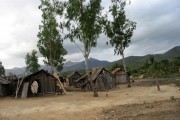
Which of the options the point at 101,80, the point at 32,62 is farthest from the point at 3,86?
the point at 32,62

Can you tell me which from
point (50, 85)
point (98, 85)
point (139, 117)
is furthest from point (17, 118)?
point (98, 85)

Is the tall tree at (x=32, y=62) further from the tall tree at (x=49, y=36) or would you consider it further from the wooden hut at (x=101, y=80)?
the wooden hut at (x=101, y=80)

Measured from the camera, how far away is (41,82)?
148ft

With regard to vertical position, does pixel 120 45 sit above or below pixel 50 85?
above

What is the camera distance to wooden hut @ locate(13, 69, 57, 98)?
44719 millimetres

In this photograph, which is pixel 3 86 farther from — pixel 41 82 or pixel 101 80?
pixel 101 80

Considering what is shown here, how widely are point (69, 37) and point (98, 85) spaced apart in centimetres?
1398

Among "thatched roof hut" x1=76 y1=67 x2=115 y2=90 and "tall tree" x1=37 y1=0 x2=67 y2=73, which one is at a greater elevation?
"tall tree" x1=37 y1=0 x2=67 y2=73

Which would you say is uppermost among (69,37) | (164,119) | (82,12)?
(82,12)

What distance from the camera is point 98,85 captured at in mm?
50375

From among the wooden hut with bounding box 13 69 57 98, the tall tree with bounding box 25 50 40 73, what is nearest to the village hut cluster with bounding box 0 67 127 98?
the wooden hut with bounding box 13 69 57 98

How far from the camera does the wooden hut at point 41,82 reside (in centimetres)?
4472

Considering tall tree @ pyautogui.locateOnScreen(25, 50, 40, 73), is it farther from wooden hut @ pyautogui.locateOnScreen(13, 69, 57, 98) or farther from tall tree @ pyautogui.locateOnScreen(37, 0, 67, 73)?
wooden hut @ pyautogui.locateOnScreen(13, 69, 57, 98)

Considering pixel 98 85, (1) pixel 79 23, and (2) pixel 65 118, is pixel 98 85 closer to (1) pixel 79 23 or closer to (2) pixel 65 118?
(1) pixel 79 23
